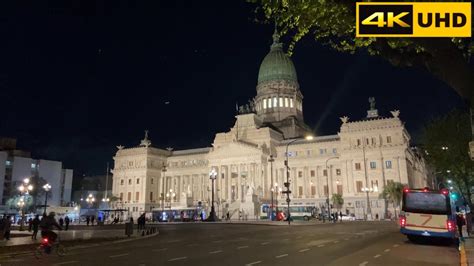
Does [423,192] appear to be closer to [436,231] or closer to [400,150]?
[436,231]

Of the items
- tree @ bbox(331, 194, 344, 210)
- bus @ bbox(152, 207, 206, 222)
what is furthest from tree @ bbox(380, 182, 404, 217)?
bus @ bbox(152, 207, 206, 222)

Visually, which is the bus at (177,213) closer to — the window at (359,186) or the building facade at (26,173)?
the window at (359,186)

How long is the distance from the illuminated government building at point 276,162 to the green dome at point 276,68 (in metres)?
0.33

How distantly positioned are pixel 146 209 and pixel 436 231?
347 feet

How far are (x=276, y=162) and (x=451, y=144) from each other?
6557 cm

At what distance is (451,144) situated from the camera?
44.8 meters

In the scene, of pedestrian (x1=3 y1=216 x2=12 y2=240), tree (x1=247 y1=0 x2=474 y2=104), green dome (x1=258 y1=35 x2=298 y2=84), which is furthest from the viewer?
green dome (x1=258 y1=35 x2=298 y2=84)

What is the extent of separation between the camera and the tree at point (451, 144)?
44.2 metres

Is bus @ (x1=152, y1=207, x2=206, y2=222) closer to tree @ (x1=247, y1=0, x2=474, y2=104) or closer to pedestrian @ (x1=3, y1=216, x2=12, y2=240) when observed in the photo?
pedestrian @ (x1=3, y1=216, x2=12, y2=240)

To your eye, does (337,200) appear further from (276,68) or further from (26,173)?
(26,173)

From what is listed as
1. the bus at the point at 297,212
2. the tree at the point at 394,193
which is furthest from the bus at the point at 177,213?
the tree at the point at 394,193

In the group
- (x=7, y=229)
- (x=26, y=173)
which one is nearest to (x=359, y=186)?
(x=7, y=229)

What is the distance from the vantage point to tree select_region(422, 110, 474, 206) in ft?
145

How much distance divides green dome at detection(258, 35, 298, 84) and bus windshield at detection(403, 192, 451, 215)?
100768 mm
